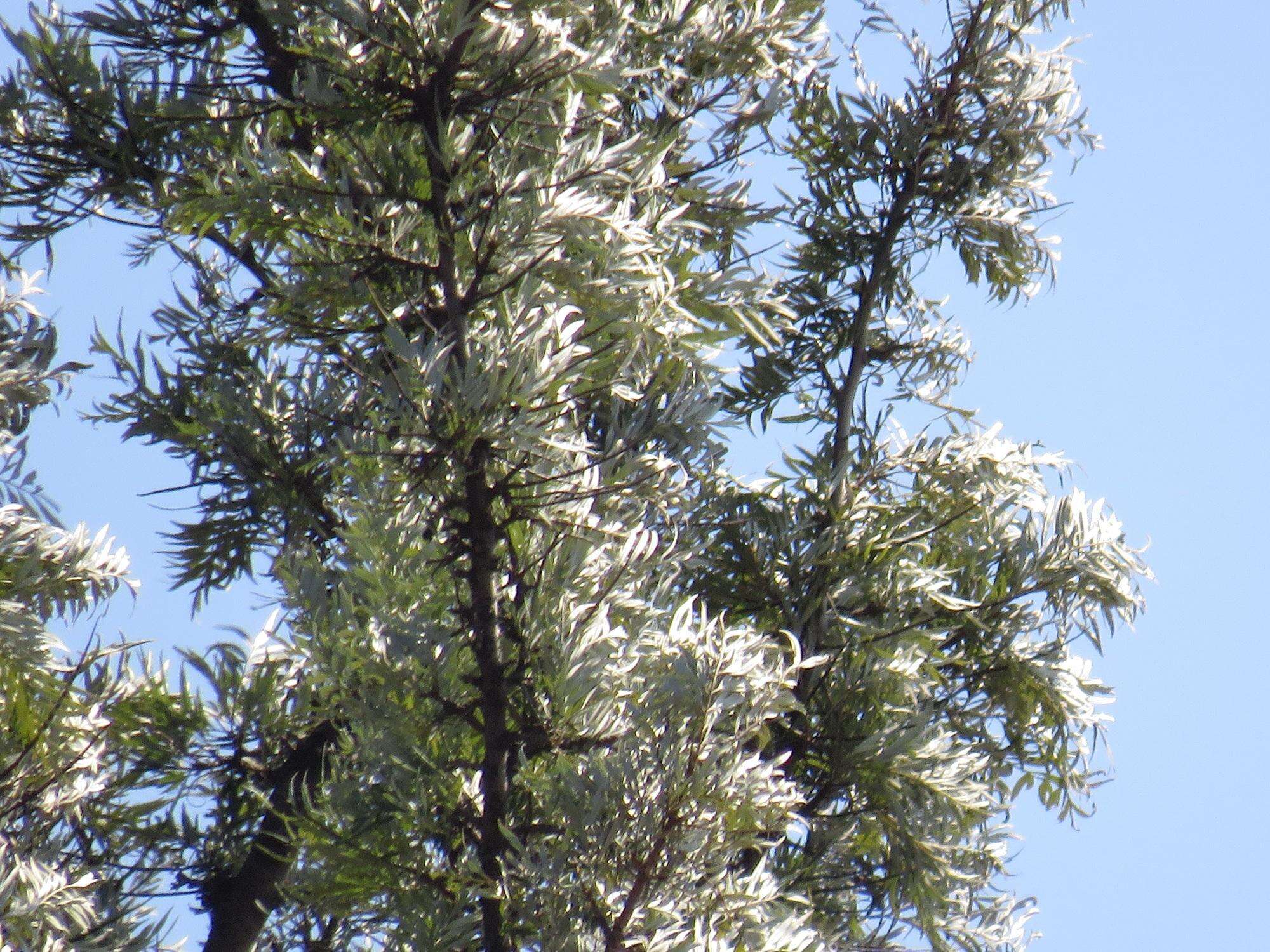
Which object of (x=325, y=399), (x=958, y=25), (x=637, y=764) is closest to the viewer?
(x=637, y=764)

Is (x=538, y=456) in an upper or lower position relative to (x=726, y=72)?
lower

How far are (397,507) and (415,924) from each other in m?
0.69

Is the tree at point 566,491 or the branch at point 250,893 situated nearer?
the tree at point 566,491

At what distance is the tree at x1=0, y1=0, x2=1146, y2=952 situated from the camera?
200 centimetres

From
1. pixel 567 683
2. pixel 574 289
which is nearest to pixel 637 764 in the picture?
pixel 567 683

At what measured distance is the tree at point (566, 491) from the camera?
78.7 inches

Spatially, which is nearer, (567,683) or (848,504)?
(567,683)

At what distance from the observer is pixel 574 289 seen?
6.82ft

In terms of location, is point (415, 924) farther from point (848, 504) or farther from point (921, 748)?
point (848, 504)

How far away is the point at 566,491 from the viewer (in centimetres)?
210

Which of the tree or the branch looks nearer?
the tree

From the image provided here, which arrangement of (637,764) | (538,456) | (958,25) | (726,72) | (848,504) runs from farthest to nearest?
(958,25) < (848,504) < (726,72) < (637,764) < (538,456)

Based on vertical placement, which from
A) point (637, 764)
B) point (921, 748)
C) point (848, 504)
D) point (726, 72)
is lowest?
point (637, 764)

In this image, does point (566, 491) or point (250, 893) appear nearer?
point (566, 491)
